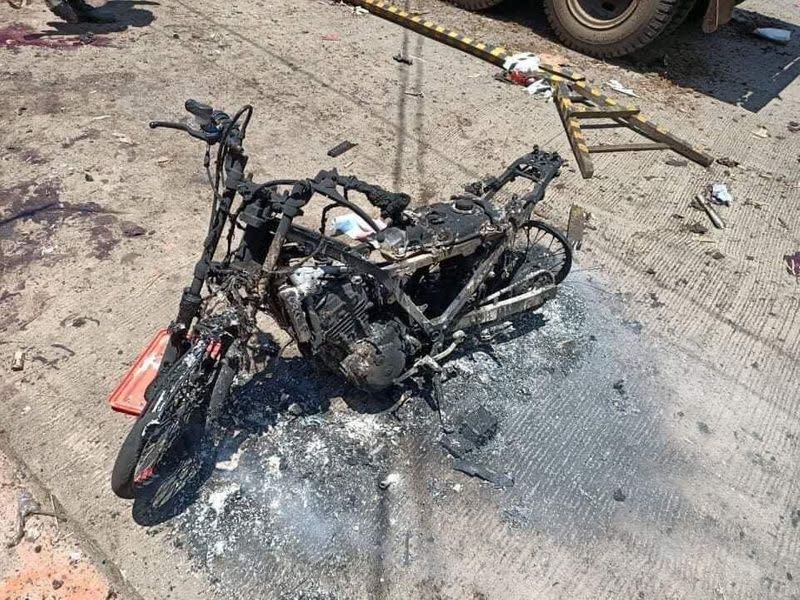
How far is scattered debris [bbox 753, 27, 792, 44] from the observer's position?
9.07 metres

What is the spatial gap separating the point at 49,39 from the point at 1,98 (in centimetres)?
147

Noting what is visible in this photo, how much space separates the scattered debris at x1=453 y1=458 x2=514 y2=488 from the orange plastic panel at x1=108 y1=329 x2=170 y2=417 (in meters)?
1.74

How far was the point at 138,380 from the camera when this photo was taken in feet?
11.4

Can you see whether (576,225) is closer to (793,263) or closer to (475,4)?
(793,263)

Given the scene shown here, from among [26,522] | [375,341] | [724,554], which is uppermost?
[375,341]

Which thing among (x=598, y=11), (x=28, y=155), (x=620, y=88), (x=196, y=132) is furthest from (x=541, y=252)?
(x=598, y=11)

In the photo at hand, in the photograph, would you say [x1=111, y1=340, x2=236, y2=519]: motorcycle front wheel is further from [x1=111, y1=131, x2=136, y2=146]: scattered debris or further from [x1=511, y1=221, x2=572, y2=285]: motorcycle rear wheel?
[x1=111, y1=131, x2=136, y2=146]: scattered debris

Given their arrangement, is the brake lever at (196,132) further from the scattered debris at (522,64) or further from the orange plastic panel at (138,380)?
the scattered debris at (522,64)

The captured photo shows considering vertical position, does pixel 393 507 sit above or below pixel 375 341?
below

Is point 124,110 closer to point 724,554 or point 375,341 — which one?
point 375,341

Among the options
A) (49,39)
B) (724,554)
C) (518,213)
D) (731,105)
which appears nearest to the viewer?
(724,554)

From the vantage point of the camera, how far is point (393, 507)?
3.15 meters

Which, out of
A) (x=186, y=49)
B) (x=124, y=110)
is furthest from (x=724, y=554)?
(x=186, y=49)

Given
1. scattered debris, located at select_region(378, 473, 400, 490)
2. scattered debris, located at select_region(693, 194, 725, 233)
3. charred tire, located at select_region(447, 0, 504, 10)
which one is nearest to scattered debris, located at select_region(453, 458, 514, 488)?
scattered debris, located at select_region(378, 473, 400, 490)
